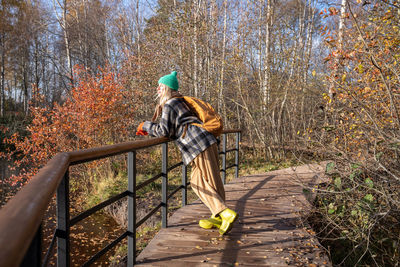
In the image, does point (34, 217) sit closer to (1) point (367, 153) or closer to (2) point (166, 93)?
(2) point (166, 93)

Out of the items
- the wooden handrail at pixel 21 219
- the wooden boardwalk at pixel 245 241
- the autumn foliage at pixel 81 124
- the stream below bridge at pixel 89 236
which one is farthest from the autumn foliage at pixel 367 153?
the autumn foliage at pixel 81 124

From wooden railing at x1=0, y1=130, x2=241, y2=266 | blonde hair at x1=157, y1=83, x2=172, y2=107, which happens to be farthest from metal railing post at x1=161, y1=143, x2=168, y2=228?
wooden railing at x1=0, y1=130, x2=241, y2=266

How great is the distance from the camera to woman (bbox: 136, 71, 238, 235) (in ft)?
11.7

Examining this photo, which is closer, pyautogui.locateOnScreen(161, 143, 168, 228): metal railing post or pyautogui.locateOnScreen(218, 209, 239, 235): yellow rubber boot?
pyautogui.locateOnScreen(218, 209, 239, 235): yellow rubber boot

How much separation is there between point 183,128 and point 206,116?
0.29 meters

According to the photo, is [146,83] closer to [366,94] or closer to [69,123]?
[69,123]

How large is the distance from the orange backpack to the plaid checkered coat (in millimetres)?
54

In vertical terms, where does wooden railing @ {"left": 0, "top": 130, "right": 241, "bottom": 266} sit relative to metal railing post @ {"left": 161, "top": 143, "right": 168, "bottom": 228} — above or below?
above

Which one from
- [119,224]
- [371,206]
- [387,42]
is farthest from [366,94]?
[119,224]

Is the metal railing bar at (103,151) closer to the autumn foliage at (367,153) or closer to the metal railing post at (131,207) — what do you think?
the metal railing post at (131,207)

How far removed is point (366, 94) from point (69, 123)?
8.23 metres

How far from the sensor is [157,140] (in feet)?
11.4

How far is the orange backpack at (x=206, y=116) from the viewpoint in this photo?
11.6 feet

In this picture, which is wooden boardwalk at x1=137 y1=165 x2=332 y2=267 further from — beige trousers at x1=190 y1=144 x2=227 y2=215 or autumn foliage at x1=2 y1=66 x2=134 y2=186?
autumn foliage at x1=2 y1=66 x2=134 y2=186
